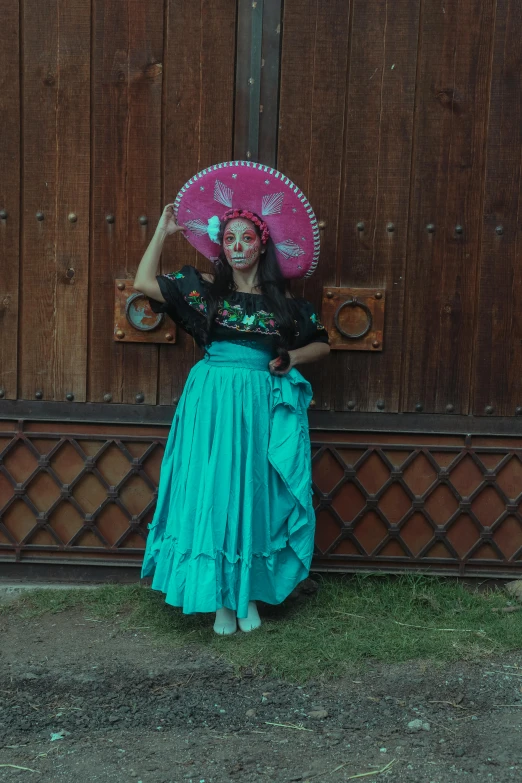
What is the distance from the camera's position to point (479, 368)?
3.91 meters

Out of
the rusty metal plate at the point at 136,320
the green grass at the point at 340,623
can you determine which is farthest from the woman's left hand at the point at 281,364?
the green grass at the point at 340,623

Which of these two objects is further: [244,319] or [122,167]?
[122,167]

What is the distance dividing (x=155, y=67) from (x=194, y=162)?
0.45 m

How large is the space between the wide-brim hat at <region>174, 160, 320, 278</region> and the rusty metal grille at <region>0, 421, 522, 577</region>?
894 millimetres

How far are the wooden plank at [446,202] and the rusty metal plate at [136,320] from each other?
1.12 meters

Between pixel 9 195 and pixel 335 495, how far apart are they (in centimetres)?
202

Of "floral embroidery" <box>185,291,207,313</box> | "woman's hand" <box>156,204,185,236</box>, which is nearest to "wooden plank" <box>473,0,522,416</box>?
"floral embroidery" <box>185,291,207,313</box>

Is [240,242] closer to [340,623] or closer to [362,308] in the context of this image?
[362,308]

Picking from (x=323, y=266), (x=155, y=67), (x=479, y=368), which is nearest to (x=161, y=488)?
(x=323, y=266)

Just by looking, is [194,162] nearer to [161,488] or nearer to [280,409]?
[280,409]

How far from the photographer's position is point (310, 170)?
3797mm

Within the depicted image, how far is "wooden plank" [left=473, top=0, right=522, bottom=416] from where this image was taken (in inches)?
148

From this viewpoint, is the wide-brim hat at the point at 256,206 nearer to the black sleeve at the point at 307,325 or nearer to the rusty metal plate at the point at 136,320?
the black sleeve at the point at 307,325

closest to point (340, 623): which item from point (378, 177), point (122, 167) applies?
point (378, 177)
